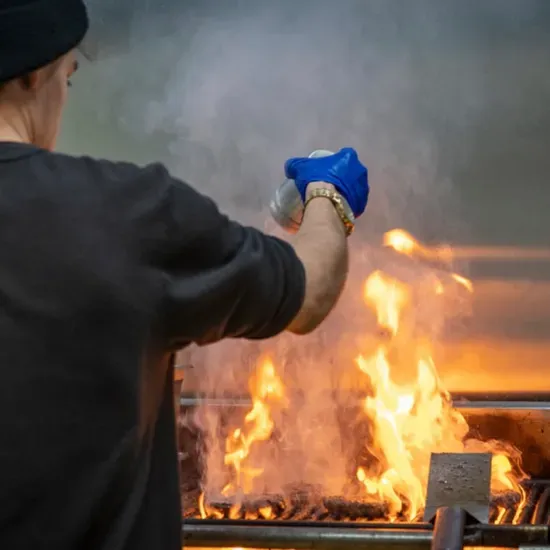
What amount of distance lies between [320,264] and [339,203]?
16 cm

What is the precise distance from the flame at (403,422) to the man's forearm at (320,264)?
48.9 inches

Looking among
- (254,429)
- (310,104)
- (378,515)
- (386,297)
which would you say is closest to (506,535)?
(378,515)

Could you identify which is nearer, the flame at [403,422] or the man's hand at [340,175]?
the man's hand at [340,175]

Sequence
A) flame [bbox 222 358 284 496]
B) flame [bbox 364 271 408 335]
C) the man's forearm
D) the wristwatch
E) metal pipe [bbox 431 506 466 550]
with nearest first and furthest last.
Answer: the man's forearm, the wristwatch, metal pipe [bbox 431 506 466 550], flame [bbox 222 358 284 496], flame [bbox 364 271 408 335]

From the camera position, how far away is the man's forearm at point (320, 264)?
0.87m

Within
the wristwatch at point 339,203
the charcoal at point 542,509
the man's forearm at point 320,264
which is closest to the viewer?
the man's forearm at point 320,264

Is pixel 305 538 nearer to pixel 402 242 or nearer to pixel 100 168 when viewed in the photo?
pixel 100 168

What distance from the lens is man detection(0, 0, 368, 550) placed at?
0.70 meters

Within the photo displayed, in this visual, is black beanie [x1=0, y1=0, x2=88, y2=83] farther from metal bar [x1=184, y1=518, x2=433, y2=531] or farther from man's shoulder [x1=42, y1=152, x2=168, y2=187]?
metal bar [x1=184, y1=518, x2=433, y2=531]

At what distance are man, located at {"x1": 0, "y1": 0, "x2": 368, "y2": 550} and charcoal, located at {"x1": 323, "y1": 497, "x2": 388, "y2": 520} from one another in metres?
1.24

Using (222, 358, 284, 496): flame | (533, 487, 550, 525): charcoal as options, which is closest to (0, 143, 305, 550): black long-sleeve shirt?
(533, 487, 550, 525): charcoal

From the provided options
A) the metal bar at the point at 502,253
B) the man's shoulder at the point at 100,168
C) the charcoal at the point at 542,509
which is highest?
the metal bar at the point at 502,253

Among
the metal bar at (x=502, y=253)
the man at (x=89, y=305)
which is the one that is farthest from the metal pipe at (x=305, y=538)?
the metal bar at (x=502, y=253)

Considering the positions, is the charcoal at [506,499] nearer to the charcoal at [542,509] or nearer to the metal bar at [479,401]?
the charcoal at [542,509]
